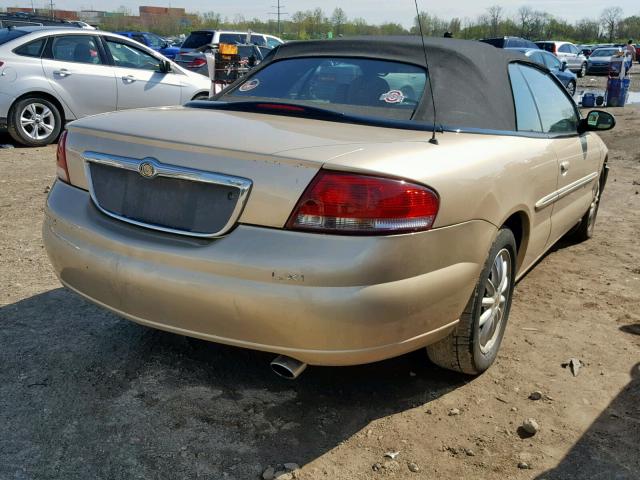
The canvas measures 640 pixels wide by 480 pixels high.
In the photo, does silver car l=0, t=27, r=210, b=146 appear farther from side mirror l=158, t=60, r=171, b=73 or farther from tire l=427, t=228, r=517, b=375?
tire l=427, t=228, r=517, b=375

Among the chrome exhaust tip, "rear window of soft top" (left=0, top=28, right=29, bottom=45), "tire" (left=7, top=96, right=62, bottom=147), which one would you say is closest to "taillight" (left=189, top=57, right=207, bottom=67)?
"rear window of soft top" (left=0, top=28, right=29, bottom=45)

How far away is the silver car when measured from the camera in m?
8.61

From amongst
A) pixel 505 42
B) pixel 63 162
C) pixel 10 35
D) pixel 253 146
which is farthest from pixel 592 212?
pixel 505 42

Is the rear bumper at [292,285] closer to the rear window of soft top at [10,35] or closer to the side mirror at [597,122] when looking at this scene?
the side mirror at [597,122]

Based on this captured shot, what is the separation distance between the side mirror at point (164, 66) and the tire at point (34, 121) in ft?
5.47

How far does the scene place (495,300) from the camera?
10.6 feet

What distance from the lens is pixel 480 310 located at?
9.62ft

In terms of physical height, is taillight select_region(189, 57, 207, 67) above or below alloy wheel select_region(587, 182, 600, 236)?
above

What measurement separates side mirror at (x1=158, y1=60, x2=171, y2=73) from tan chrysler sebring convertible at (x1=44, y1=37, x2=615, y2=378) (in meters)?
6.89

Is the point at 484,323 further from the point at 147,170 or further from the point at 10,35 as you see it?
the point at 10,35

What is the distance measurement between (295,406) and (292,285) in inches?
32.5

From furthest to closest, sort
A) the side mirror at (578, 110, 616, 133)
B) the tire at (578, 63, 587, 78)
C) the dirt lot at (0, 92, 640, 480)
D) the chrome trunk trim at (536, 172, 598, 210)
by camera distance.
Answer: the tire at (578, 63, 587, 78) → the side mirror at (578, 110, 616, 133) → the chrome trunk trim at (536, 172, 598, 210) → the dirt lot at (0, 92, 640, 480)

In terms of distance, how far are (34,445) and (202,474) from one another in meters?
0.69

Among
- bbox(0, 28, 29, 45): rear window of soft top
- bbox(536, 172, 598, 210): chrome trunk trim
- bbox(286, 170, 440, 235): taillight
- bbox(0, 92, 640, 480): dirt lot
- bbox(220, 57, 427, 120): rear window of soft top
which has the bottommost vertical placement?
bbox(0, 92, 640, 480): dirt lot
